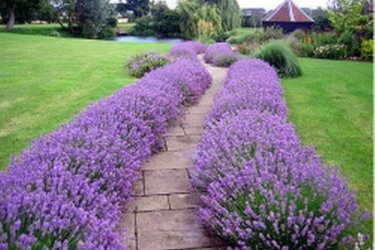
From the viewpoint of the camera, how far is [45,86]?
24.2 ft

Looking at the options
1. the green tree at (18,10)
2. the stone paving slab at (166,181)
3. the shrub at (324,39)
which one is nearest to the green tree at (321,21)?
the shrub at (324,39)

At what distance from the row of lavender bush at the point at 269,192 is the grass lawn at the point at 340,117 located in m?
0.60

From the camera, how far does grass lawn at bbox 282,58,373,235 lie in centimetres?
375

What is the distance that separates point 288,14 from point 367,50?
44.4 feet

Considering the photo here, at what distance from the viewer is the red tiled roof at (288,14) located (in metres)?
23.0

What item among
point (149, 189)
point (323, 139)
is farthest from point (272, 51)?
point (149, 189)

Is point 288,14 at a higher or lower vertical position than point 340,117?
higher

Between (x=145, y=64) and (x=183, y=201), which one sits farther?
(x=145, y=64)

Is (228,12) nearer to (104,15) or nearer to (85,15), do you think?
(104,15)

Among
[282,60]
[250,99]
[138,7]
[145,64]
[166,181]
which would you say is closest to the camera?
[166,181]

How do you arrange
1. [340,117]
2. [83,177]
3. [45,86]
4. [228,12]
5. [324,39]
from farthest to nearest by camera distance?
[228,12]
[324,39]
[45,86]
[340,117]
[83,177]

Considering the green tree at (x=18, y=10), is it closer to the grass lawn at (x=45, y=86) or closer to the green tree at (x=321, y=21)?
the grass lawn at (x=45, y=86)

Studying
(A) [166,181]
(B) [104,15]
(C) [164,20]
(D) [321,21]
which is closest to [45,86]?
(A) [166,181]

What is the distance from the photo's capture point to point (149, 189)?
10.5 feet
